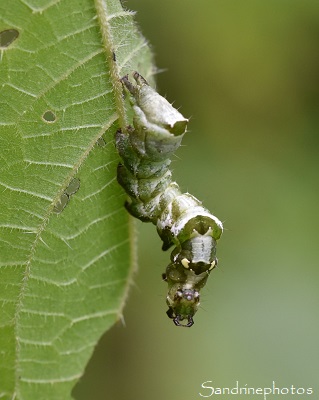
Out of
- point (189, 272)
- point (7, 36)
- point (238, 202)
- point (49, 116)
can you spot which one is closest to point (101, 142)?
point (49, 116)

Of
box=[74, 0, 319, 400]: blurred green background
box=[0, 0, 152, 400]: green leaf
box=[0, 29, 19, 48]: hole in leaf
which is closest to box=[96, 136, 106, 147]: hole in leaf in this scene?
box=[0, 0, 152, 400]: green leaf

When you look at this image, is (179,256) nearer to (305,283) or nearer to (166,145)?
(166,145)

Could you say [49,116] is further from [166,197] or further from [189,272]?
[189,272]

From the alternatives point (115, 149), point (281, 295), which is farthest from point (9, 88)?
point (281, 295)

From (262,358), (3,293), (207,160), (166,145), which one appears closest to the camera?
(166,145)

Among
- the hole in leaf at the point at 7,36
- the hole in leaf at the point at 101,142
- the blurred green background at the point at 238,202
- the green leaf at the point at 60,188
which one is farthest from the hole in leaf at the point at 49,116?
the blurred green background at the point at 238,202

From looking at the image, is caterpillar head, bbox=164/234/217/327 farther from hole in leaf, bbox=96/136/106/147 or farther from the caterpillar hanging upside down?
hole in leaf, bbox=96/136/106/147

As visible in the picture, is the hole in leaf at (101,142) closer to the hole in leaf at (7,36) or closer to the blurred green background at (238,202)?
the hole in leaf at (7,36)
